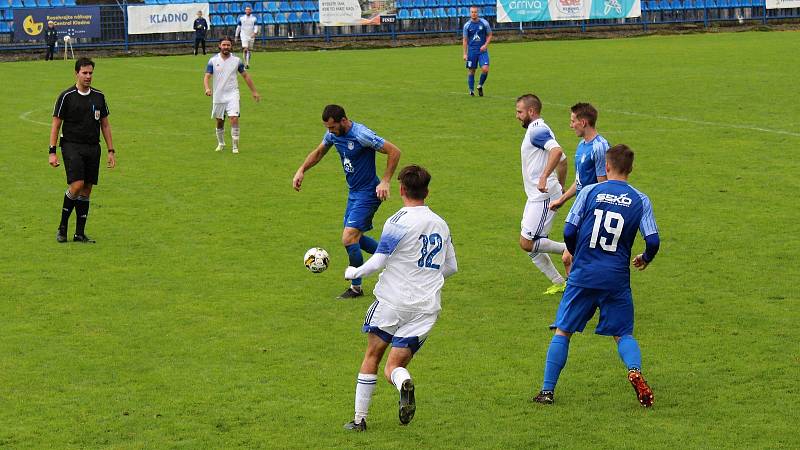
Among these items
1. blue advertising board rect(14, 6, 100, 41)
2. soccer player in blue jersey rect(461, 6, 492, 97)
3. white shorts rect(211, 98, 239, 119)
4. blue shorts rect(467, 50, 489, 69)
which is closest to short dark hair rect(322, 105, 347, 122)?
white shorts rect(211, 98, 239, 119)

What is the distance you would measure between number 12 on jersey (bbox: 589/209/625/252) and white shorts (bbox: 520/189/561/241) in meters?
3.37

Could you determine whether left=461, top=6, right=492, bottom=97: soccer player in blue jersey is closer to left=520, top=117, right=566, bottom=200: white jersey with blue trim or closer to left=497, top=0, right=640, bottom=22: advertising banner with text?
left=520, top=117, right=566, bottom=200: white jersey with blue trim

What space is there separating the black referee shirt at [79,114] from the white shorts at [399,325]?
7.85 m

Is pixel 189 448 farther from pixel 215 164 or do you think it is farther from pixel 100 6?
pixel 100 6

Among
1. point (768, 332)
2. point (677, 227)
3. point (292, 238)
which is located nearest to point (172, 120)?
point (292, 238)

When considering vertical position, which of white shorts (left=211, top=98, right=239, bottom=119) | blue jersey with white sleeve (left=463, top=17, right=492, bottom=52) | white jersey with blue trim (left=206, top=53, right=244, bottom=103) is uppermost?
blue jersey with white sleeve (left=463, top=17, right=492, bottom=52)

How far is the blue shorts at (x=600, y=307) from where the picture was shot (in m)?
9.25

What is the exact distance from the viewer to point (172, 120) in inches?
1087

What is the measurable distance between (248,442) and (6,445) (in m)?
1.77

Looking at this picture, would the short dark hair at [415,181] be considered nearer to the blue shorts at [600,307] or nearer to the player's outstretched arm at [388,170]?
the blue shorts at [600,307]

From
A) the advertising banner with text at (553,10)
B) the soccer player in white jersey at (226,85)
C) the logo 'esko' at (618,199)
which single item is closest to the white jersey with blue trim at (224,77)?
the soccer player in white jersey at (226,85)

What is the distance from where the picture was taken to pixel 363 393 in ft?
28.6

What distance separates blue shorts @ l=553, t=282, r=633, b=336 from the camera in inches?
364

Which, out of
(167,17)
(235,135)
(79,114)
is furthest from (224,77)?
(167,17)
